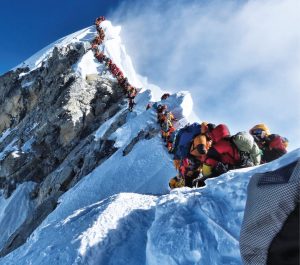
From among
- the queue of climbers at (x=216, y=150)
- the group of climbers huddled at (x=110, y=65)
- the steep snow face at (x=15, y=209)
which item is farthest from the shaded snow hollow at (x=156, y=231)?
the group of climbers huddled at (x=110, y=65)

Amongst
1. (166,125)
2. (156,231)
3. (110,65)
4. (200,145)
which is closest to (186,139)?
(200,145)

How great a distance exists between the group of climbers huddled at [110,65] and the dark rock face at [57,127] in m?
0.81

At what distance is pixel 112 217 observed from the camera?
677 centimetres

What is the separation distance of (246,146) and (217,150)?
0.63 m

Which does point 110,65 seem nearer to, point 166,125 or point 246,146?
point 166,125

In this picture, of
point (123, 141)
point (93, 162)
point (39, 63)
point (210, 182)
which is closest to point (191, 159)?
point (210, 182)

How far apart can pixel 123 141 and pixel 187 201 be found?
593 inches

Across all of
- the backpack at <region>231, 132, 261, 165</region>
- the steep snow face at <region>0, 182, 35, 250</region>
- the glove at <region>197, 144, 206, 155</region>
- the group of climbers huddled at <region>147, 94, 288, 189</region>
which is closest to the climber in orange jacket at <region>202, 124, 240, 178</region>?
the group of climbers huddled at <region>147, 94, 288, 189</region>

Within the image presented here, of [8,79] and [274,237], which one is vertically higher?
[8,79]

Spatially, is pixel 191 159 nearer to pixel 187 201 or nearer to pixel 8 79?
pixel 187 201

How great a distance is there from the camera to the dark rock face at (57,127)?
82.5 feet

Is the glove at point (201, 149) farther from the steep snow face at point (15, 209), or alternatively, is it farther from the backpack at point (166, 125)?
the steep snow face at point (15, 209)

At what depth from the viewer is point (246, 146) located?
27.3 feet

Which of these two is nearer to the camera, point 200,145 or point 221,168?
point 221,168
